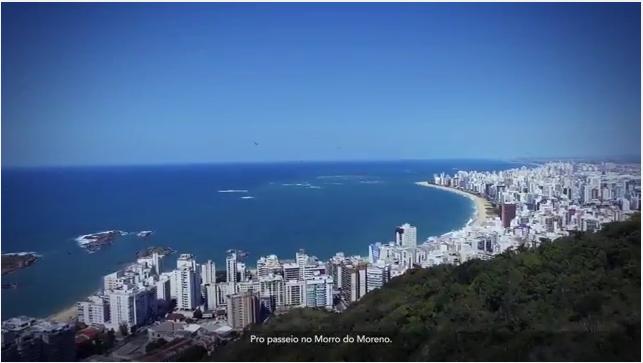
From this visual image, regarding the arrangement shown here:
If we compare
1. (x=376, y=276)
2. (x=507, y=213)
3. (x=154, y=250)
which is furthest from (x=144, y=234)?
(x=507, y=213)

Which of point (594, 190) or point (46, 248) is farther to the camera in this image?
point (594, 190)

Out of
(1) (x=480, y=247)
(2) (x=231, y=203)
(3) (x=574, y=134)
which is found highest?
(3) (x=574, y=134)

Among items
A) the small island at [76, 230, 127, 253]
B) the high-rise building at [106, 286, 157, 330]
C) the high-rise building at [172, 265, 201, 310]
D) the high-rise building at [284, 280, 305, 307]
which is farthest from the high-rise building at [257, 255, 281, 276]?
the small island at [76, 230, 127, 253]

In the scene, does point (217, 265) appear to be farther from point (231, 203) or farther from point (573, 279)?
point (573, 279)

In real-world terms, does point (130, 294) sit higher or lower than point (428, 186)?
lower

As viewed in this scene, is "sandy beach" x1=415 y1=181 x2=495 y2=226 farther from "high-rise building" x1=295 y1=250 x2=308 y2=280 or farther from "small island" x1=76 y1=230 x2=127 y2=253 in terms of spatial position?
"small island" x1=76 y1=230 x2=127 y2=253

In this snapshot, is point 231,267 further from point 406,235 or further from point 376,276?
Result: point 406,235

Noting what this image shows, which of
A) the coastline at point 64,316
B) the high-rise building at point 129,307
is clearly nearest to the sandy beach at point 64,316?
the coastline at point 64,316

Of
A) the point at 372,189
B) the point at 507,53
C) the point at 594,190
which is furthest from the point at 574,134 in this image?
the point at 372,189

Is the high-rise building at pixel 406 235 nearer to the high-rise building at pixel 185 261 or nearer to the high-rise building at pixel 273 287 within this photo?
the high-rise building at pixel 273 287
